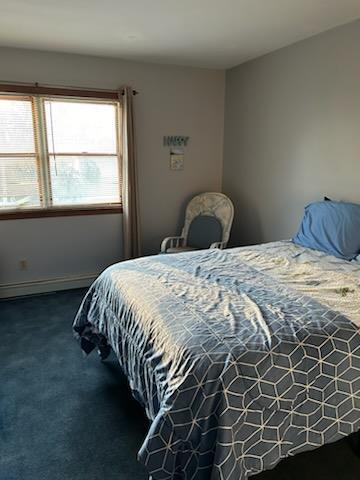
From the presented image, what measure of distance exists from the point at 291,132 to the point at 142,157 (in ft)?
5.48

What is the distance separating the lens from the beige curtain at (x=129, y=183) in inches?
155

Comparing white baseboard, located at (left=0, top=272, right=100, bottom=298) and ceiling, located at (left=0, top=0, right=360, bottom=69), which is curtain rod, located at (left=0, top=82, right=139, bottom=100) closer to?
ceiling, located at (left=0, top=0, right=360, bottom=69)

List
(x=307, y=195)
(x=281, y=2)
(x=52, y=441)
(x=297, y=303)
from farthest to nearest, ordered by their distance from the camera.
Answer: (x=307, y=195)
(x=281, y=2)
(x=52, y=441)
(x=297, y=303)

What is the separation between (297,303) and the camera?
183 cm

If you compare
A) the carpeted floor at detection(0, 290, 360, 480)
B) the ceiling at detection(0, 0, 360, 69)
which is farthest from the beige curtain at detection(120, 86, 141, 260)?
the carpeted floor at detection(0, 290, 360, 480)

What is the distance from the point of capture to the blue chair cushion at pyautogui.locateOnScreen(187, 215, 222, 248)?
4.07 meters

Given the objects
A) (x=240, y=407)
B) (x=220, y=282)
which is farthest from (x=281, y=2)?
(x=240, y=407)

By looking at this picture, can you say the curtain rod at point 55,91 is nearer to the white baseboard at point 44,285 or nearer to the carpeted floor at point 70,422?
the white baseboard at point 44,285

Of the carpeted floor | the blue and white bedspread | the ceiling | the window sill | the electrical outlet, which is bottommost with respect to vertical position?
the carpeted floor

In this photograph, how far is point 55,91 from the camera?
3.69m

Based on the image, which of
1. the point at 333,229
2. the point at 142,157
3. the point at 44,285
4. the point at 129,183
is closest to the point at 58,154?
the point at 129,183

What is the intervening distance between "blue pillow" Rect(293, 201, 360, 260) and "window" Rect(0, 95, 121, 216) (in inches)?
86.8

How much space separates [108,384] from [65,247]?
2.04 meters

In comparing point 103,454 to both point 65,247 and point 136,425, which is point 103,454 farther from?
point 65,247
